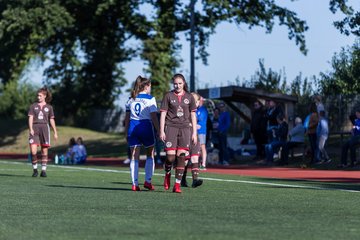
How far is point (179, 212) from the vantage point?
10945 millimetres

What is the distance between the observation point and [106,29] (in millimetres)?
48312

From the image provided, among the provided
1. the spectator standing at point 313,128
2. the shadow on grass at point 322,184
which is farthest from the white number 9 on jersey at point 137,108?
the spectator standing at point 313,128

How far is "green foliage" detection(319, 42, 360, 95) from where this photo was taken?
37.7 m

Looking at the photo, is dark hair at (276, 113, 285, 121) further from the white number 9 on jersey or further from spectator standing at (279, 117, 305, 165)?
the white number 9 on jersey

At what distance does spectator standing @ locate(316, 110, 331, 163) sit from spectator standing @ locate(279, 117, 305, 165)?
1.01 metres

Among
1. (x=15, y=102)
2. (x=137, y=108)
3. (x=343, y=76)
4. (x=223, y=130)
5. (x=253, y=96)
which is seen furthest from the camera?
(x=15, y=102)

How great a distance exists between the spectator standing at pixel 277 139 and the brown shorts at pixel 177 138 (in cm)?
1303

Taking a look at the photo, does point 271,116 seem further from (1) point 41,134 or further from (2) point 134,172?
(2) point 134,172

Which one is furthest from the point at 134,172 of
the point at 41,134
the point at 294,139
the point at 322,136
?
the point at 294,139

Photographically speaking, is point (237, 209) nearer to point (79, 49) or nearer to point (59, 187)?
point (59, 187)

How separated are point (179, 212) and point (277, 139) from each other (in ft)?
56.6

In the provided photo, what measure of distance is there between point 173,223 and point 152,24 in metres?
37.2

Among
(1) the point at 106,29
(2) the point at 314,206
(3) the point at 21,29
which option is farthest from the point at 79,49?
(2) the point at 314,206

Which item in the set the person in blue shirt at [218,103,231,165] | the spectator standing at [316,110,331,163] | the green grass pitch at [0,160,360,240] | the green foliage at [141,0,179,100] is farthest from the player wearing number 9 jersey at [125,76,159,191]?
the green foliage at [141,0,179,100]
